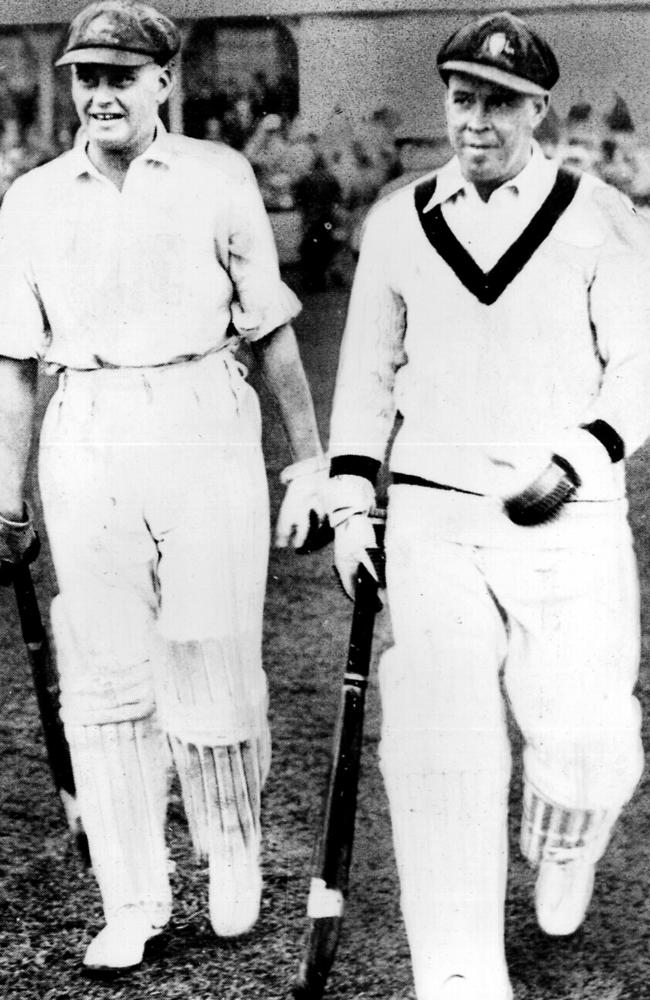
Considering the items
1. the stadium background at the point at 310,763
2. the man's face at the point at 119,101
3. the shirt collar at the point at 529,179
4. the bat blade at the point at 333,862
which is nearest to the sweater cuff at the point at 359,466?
the stadium background at the point at 310,763

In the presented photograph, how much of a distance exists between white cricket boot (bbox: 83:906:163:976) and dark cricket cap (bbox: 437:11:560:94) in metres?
2.22

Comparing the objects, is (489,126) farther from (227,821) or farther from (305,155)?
(227,821)

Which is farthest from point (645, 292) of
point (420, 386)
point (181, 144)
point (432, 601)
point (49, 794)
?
point (49, 794)

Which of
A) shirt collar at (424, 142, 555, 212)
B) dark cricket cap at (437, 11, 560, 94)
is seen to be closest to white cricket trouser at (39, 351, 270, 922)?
shirt collar at (424, 142, 555, 212)

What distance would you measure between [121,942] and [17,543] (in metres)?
1.05

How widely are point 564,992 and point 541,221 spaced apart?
1852mm

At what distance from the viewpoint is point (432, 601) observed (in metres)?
3.24

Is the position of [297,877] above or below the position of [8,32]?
below

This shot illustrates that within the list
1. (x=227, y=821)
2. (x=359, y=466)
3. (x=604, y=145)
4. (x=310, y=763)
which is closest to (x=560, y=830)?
(x=310, y=763)

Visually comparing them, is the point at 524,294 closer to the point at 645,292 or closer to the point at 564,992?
the point at 645,292

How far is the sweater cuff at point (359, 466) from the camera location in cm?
329

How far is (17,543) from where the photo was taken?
347 cm

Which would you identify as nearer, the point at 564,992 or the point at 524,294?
the point at 524,294

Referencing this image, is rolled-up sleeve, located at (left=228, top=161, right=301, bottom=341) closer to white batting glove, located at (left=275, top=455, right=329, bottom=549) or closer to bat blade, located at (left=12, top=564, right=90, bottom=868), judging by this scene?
white batting glove, located at (left=275, top=455, right=329, bottom=549)
